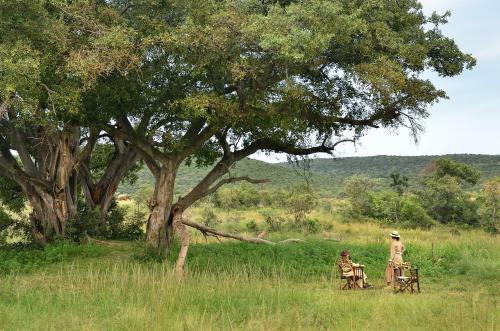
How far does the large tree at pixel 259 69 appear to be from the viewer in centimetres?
1284

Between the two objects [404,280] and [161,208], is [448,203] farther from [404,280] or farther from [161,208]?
[404,280]

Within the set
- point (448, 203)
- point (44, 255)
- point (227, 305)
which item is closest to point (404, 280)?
point (227, 305)

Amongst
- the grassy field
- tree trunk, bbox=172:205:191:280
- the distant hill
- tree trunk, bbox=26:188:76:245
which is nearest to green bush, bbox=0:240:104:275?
the grassy field

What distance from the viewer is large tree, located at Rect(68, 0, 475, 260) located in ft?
42.1

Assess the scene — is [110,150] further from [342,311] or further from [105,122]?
[342,311]

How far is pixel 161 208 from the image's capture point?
56.0 feet

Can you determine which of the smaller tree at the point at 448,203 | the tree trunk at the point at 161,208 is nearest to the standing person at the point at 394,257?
the tree trunk at the point at 161,208

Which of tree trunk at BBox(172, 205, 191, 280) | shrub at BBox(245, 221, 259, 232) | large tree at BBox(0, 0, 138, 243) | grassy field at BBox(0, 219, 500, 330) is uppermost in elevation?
large tree at BBox(0, 0, 138, 243)

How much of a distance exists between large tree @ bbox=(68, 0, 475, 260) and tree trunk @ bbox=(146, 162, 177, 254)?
34 mm

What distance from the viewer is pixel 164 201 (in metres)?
17.1

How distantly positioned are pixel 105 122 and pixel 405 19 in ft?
31.1

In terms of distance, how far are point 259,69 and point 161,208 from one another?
6.05 meters

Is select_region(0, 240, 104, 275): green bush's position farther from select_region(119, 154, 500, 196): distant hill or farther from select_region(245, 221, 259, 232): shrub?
select_region(119, 154, 500, 196): distant hill

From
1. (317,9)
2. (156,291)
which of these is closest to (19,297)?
(156,291)
